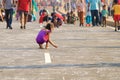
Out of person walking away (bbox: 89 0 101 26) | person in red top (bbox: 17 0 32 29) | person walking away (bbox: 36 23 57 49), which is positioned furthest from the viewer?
person walking away (bbox: 89 0 101 26)

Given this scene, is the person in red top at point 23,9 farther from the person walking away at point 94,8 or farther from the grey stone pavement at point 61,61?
the grey stone pavement at point 61,61

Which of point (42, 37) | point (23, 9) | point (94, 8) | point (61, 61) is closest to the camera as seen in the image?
point (61, 61)

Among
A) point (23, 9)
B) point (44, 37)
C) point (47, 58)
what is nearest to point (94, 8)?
point (23, 9)

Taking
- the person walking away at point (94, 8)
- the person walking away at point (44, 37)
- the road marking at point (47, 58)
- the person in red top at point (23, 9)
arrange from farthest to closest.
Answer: the person walking away at point (94, 8)
the person in red top at point (23, 9)
the person walking away at point (44, 37)
the road marking at point (47, 58)

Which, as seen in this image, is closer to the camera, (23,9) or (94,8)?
(23,9)

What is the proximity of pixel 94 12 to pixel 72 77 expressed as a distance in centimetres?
2034

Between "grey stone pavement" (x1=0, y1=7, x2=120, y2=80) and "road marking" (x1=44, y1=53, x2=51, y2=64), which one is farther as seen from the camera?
"road marking" (x1=44, y1=53, x2=51, y2=64)

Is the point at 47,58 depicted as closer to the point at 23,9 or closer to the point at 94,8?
the point at 23,9

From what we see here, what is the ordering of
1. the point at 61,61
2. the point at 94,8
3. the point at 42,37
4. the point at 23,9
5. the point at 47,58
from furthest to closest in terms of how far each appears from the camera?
the point at 94,8
the point at 23,9
the point at 42,37
the point at 47,58
the point at 61,61

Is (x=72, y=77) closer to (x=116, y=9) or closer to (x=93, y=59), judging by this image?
(x=93, y=59)

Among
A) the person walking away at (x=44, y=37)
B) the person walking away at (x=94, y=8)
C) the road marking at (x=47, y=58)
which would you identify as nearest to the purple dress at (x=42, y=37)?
the person walking away at (x=44, y=37)

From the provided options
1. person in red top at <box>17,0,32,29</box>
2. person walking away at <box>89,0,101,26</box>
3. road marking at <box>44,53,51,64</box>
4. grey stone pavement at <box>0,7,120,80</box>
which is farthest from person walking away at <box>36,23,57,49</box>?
person walking away at <box>89,0,101,26</box>

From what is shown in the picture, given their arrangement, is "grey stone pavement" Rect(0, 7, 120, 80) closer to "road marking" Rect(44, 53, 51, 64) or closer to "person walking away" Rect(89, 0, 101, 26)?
"road marking" Rect(44, 53, 51, 64)

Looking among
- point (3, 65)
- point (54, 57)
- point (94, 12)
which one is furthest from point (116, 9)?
point (3, 65)
